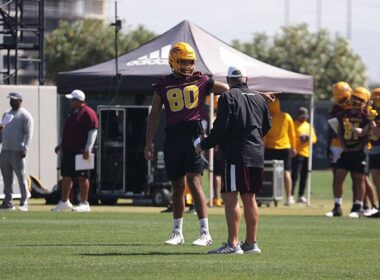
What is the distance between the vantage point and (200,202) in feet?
46.9

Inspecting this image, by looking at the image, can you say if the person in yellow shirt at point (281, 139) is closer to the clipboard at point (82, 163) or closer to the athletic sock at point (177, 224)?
the clipboard at point (82, 163)

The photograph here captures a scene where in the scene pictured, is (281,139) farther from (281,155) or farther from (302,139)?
(302,139)

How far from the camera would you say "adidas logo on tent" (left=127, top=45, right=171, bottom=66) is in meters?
24.8

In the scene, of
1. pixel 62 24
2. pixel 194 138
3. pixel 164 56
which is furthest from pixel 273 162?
pixel 62 24

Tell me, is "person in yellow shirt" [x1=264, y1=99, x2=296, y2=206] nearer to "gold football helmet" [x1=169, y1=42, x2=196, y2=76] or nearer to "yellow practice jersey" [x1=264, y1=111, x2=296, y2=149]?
"yellow practice jersey" [x1=264, y1=111, x2=296, y2=149]

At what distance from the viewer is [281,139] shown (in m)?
25.5

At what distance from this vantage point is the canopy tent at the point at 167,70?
24375 millimetres

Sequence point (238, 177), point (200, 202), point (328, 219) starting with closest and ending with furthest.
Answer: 1. point (238, 177)
2. point (200, 202)
3. point (328, 219)

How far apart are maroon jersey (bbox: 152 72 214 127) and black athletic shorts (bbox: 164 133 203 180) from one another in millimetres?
197

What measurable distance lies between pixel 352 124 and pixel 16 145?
5.61 metres

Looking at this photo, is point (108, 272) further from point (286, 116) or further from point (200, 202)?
point (286, 116)

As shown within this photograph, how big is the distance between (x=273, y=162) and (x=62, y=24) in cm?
5627

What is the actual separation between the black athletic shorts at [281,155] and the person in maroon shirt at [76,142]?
16.0 feet

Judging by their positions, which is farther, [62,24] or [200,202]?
[62,24]
